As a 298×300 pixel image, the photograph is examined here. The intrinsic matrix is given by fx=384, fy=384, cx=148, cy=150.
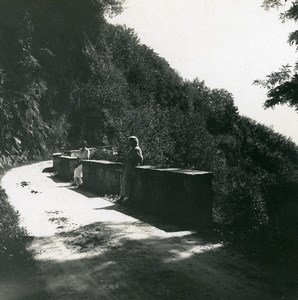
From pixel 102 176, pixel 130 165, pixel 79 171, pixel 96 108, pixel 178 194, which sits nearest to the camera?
pixel 178 194

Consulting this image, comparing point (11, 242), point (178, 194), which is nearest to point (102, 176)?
point (178, 194)

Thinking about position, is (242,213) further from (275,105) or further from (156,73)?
(156,73)

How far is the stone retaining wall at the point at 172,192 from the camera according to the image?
22.9 ft

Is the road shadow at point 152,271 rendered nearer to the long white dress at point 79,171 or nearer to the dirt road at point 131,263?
the dirt road at point 131,263

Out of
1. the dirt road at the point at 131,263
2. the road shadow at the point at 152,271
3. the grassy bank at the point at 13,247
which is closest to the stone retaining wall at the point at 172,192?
the dirt road at the point at 131,263

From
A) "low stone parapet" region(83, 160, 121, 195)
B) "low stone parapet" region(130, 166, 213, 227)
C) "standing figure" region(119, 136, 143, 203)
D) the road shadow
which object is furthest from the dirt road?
"low stone parapet" region(83, 160, 121, 195)

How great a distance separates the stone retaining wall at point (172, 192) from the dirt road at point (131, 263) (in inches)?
17.8

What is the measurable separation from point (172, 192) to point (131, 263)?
291 cm

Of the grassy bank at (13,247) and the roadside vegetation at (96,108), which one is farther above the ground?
the roadside vegetation at (96,108)

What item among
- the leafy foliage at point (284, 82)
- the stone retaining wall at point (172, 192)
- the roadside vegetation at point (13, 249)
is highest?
the leafy foliage at point (284, 82)

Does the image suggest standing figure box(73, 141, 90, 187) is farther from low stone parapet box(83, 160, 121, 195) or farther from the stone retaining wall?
the stone retaining wall

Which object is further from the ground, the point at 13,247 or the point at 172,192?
the point at 172,192

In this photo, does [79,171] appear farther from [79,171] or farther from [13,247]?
[13,247]

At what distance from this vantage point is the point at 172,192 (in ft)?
25.4
